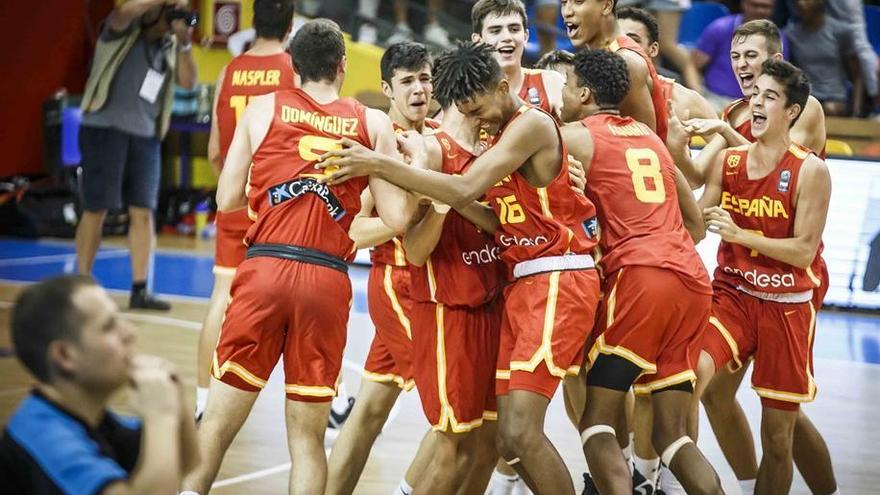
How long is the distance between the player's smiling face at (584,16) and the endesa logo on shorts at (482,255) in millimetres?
1255

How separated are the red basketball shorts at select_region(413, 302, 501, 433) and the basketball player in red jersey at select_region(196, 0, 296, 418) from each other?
2.09 m

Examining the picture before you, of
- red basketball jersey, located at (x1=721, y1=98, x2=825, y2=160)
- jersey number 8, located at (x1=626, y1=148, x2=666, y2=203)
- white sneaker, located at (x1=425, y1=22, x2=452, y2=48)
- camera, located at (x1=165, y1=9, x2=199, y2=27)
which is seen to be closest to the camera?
jersey number 8, located at (x1=626, y1=148, x2=666, y2=203)

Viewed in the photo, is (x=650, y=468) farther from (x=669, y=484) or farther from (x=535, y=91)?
(x=535, y=91)

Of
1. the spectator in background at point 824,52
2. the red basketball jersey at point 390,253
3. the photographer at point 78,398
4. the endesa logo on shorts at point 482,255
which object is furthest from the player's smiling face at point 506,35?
the spectator in background at point 824,52

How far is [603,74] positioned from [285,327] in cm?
158

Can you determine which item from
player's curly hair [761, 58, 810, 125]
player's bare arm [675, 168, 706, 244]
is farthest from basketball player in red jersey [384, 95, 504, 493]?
player's curly hair [761, 58, 810, 125]

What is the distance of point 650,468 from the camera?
19.3 ft

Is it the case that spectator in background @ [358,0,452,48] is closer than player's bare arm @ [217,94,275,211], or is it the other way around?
player's bare arm @ [217,94,275,211]

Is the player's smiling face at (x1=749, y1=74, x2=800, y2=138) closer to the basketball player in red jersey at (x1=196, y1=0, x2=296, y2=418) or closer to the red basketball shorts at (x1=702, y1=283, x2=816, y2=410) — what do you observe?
the red basketball shorts at (x1=702, y1=283, x2=816, y2=410)

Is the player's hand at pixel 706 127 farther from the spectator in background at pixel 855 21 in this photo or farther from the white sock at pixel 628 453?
the spectator in background at pixel 855 21

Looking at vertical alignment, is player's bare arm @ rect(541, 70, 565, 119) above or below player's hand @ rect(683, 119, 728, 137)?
above

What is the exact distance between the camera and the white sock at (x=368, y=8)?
46.6 feet

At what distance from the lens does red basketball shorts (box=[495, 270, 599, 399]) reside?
16.0 ft

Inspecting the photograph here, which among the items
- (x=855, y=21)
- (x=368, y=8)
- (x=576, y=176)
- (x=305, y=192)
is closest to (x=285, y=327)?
(x=305, y=192)
